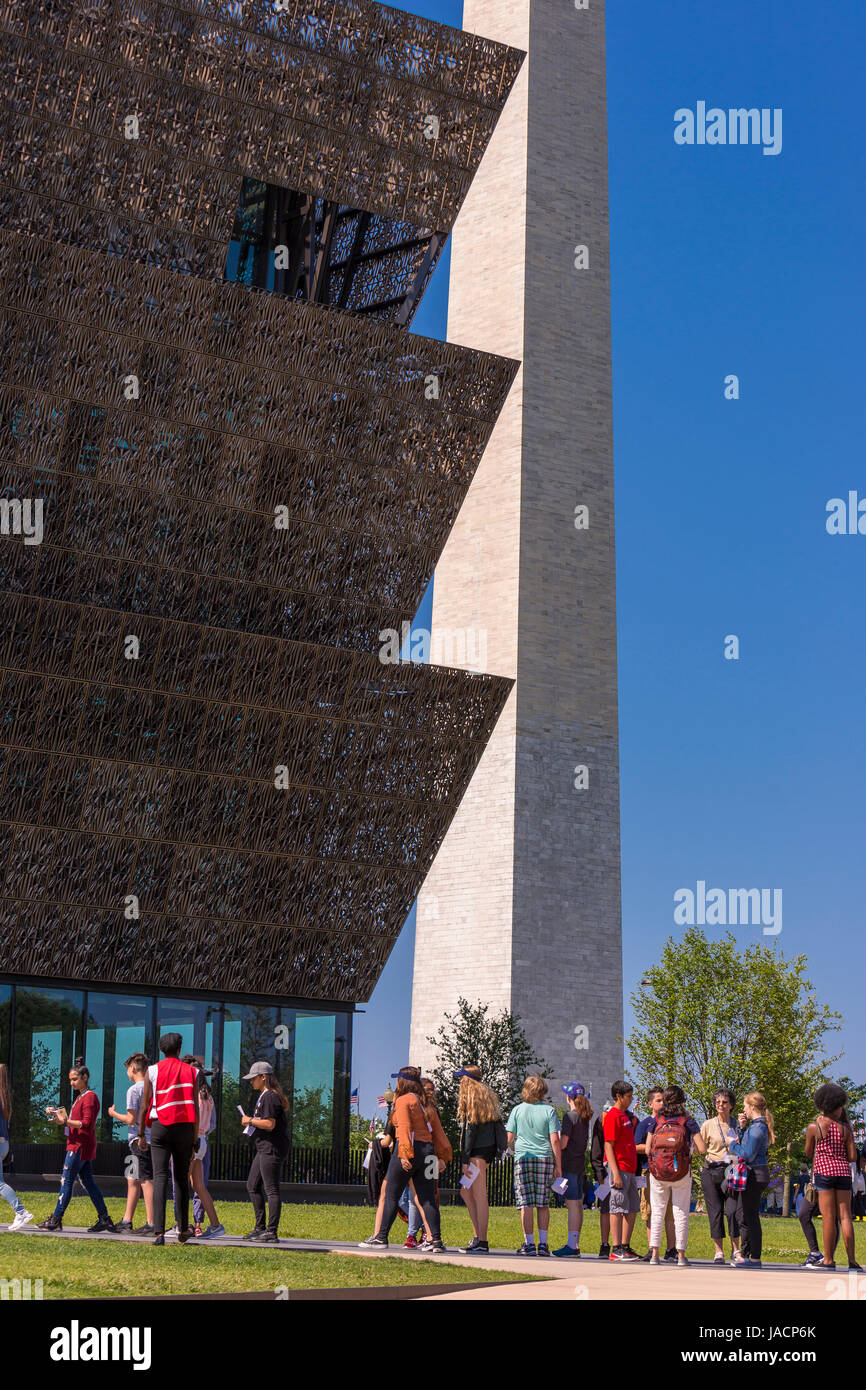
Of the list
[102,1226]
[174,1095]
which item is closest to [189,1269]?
[174,1095]

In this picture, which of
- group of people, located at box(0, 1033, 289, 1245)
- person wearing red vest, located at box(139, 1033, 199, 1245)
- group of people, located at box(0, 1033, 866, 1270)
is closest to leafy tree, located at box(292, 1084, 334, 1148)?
group of people, located at box(0, 1033, 289, 1245)

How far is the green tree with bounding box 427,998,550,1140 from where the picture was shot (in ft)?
119

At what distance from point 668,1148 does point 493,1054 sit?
63.8 ft

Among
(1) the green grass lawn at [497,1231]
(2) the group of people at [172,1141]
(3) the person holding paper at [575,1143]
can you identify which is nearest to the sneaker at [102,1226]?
(2) the group of people at [172,1141]

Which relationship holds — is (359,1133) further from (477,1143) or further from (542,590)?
(477,1143)

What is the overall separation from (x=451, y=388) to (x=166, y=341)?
217 inches

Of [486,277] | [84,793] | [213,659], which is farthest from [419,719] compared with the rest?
[486,277]

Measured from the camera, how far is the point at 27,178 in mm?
28625

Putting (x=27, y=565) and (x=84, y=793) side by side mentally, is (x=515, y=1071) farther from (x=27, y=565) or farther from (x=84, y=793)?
(x=27, y=565)

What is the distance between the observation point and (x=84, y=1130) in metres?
17.8

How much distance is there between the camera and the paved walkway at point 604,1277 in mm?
12867

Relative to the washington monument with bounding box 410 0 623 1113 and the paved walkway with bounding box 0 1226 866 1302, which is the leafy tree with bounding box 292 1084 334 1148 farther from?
the paved walkway with bounding box 0 1226 866 1302
